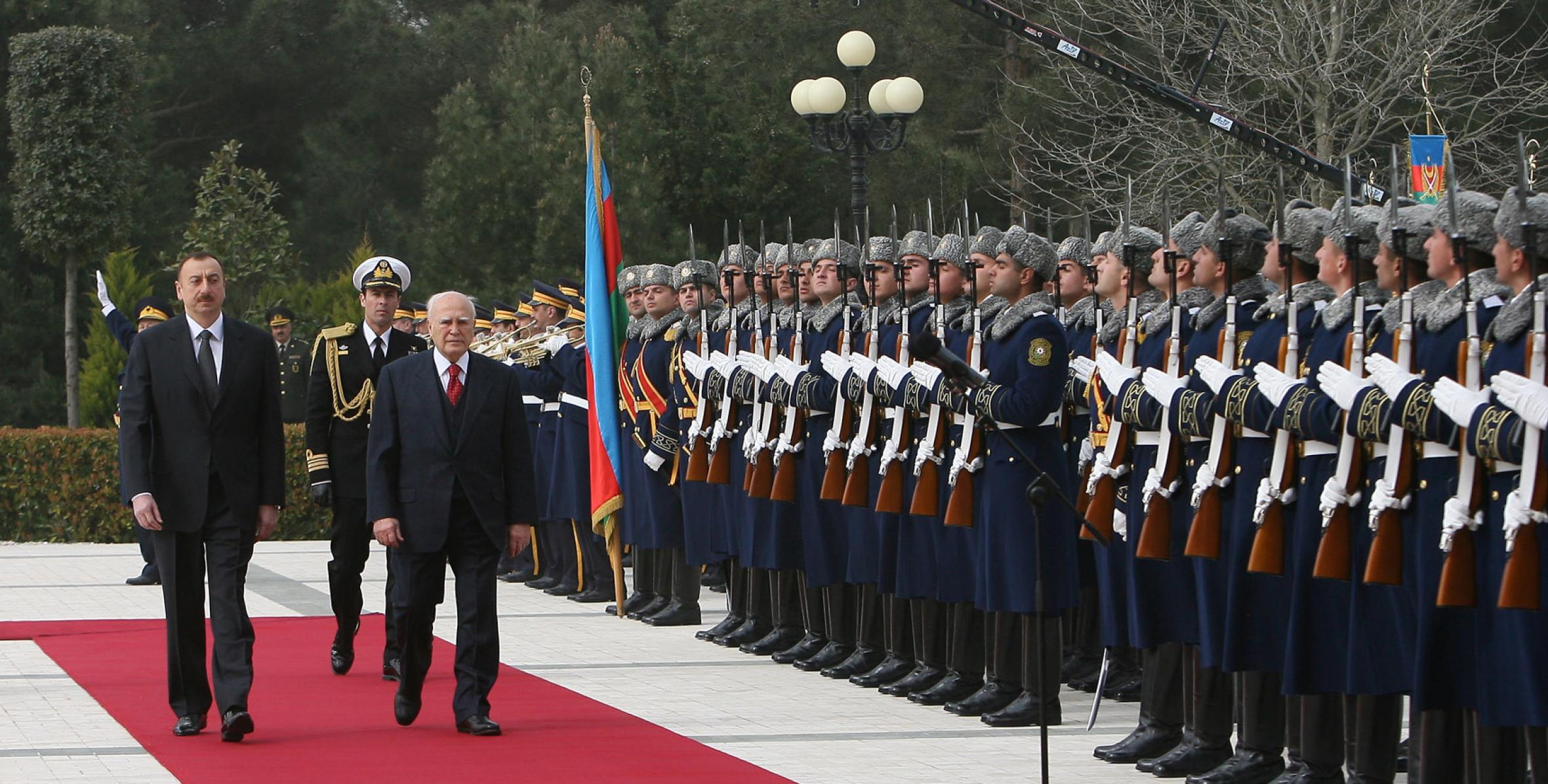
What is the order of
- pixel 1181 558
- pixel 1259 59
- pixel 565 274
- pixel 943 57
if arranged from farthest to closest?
pixel 943 57 < pixel 565 274 < pixel 1259 59 < pixel 1181 558

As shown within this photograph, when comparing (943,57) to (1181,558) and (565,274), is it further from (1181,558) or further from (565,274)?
(1181,558)

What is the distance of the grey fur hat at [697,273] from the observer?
38.8ft

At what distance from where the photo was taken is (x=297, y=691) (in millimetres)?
9711

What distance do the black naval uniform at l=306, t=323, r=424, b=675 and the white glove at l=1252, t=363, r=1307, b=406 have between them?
4.70 metres

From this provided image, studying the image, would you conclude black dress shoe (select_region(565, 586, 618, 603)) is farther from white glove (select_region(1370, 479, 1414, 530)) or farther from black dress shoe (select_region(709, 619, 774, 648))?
white glove (select_region(1370, 479, 1414, 530))

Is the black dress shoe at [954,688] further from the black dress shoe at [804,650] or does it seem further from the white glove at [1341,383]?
the white glove at [1341,383]

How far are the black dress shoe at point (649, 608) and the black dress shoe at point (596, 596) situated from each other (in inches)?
35.3

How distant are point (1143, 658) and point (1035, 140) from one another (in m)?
17.9

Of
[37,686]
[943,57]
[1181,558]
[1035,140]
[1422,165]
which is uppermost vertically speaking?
[943,57]

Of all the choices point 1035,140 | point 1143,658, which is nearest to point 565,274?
point 1035,140

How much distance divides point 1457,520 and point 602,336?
23.1ft

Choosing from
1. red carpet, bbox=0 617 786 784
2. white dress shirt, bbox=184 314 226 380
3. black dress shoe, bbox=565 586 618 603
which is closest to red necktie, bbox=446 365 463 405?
white dress shirt, bbox=184 314 226 380

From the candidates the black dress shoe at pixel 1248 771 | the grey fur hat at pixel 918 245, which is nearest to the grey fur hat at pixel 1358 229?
the black dress shoe at pixel 1248 771

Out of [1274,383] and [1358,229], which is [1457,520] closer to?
[1274,383]
